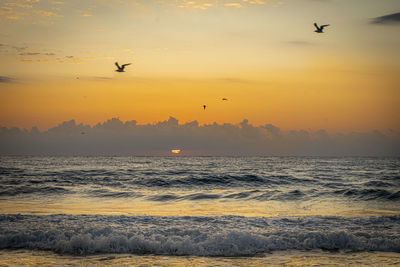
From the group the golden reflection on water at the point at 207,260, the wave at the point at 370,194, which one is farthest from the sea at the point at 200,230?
the wave at the point at 370,194

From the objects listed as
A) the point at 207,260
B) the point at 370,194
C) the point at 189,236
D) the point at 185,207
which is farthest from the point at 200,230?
the point at 370,194

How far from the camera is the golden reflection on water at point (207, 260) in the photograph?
10.4 metres

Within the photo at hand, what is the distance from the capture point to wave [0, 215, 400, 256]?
12.0 m

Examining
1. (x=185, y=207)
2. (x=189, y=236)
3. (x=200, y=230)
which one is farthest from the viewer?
(x=185, y=207)

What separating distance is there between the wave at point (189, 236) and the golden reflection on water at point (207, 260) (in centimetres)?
58

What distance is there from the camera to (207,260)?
10.9m

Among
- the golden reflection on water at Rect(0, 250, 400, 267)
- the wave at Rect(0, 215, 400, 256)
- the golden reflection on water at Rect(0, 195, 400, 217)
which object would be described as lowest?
the golden reflection on water at Rect(0, 195, 400, 217)

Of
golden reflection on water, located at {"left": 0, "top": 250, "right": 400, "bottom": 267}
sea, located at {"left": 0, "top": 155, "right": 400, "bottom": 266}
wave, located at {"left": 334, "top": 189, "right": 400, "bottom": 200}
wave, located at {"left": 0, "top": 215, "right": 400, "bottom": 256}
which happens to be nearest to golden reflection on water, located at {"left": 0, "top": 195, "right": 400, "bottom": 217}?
sea, located at {"left": 0, "top": 155, "right": 400, "bottom": 266}

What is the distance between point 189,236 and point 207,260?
2048mm

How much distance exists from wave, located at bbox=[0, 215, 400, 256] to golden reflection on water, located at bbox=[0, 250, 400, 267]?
0.58 m

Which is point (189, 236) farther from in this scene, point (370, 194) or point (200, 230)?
point (370, 194)

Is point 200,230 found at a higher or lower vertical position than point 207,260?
higher

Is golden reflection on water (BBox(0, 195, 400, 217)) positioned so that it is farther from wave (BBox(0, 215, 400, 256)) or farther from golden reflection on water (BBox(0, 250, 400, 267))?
golden reflection on water (BBox(0, 250, 400, 267))

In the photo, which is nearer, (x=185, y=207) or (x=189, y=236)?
(x=189, y=236)
